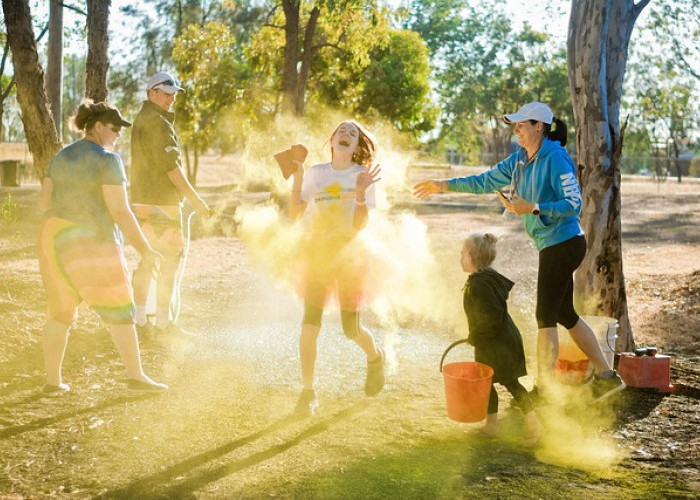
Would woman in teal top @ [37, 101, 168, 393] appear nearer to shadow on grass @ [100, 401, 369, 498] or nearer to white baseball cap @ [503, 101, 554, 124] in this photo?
shadow on grass @ [100, 401, 369, 498]

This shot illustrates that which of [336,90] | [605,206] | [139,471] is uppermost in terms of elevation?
[336,90]

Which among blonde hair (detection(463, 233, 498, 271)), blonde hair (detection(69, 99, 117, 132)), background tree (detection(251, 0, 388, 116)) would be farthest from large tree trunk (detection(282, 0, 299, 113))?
blonde hair (detection(463, 233, 498, 271))

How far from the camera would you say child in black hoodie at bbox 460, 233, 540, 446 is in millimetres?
4684

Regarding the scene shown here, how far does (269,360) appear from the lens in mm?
6645

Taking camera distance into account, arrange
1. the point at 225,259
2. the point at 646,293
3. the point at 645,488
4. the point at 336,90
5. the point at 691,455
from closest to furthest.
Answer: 1. the point at 645,488
2. the point at 691,455
3. the point at 646,293
4. the point at 225,259
5. the point at 336,90

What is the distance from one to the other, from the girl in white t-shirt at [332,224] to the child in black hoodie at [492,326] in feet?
2.58

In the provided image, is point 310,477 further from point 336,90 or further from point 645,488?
point 336,90

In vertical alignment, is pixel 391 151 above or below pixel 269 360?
above

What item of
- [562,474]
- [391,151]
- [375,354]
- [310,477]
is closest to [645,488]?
[562,474]

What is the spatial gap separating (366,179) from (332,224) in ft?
1.28

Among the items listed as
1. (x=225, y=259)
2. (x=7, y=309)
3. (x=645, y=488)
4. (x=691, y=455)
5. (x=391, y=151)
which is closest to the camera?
(x=645, y=488)

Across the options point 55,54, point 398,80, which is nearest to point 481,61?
point 398,80

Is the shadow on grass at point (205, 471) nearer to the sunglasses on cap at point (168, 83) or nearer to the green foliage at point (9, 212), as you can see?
the sunglasses on cap at point (168, 83)

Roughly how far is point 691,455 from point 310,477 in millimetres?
2243
